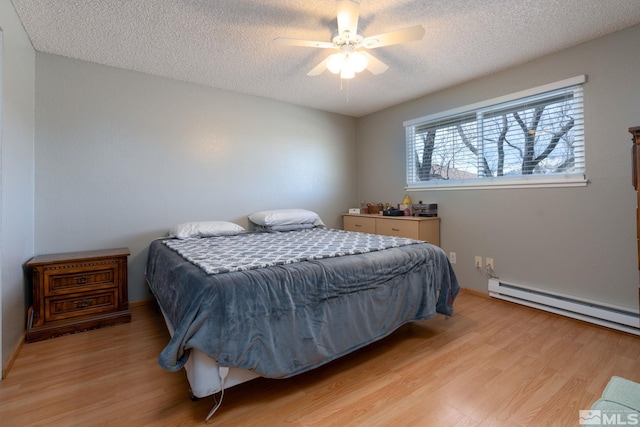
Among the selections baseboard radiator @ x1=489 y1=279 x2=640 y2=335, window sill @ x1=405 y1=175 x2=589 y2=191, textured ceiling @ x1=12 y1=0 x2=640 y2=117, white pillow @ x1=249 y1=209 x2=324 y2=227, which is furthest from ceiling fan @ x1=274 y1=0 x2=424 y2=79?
baseboard radiator @ x1=489 y1=279 x2=640 y2=335

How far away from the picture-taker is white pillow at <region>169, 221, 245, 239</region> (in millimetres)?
2768

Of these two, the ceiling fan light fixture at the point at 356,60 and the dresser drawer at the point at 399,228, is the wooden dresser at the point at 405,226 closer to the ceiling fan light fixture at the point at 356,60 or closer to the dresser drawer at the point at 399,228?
the dresser drawer at the point at 399,228

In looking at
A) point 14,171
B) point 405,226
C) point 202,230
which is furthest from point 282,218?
point 14,171

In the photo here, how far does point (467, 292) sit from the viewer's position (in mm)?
3219

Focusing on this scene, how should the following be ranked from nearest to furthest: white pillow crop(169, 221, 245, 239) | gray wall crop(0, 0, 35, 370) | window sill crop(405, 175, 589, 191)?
gray wall crop(0, 0, 35, 370) < window sill crop(405, 175, 589, 191) < white pillow crop(169, 221, 245, 239)

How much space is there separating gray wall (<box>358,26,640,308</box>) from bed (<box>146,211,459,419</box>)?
3.38 ft

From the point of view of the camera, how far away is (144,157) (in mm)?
2924

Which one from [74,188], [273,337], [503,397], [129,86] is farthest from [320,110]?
[503,397]

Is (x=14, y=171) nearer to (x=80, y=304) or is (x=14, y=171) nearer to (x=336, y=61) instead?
(x=80, y=304)

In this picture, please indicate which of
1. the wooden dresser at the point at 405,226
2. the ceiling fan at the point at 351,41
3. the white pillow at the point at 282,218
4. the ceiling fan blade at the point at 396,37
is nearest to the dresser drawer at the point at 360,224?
the wooden dresser at the point at 405,226

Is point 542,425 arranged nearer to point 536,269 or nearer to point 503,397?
point 503,397

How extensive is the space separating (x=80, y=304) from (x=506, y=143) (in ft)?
13.5

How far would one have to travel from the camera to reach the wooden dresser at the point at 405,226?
129 inches

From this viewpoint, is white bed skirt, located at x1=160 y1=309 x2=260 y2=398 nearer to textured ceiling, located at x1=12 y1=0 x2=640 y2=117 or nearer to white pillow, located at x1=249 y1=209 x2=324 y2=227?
white pillow, located at x1=249 y1=209 x2=324 y2=227
